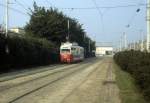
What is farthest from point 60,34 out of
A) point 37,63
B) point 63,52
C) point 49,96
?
point 49,96

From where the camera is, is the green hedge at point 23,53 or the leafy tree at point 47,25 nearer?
the green hedge at point 23,53

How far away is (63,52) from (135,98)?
5249 centimetres

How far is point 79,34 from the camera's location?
335 ft

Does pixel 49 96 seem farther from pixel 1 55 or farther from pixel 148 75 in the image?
pixel 1 55

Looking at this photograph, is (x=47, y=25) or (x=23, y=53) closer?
(x=23, y=53)

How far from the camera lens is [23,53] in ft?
156

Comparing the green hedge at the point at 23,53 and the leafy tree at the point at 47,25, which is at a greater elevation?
the leafy tree at the point at 47,25

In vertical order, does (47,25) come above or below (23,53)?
above

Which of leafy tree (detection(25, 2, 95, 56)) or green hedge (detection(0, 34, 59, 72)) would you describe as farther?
leafy tree (detection(25, 2, 95, 56))

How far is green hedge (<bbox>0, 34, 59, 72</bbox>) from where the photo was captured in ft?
138

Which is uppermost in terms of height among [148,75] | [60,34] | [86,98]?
[60,34]

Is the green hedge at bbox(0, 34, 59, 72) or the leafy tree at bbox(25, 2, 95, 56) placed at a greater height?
the leafy tree at bbox(25, 2, 95, 56)

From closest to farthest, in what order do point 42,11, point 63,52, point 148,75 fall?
point 148,75 < point 63,52 < point 42,11

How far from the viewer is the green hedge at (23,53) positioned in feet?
138
